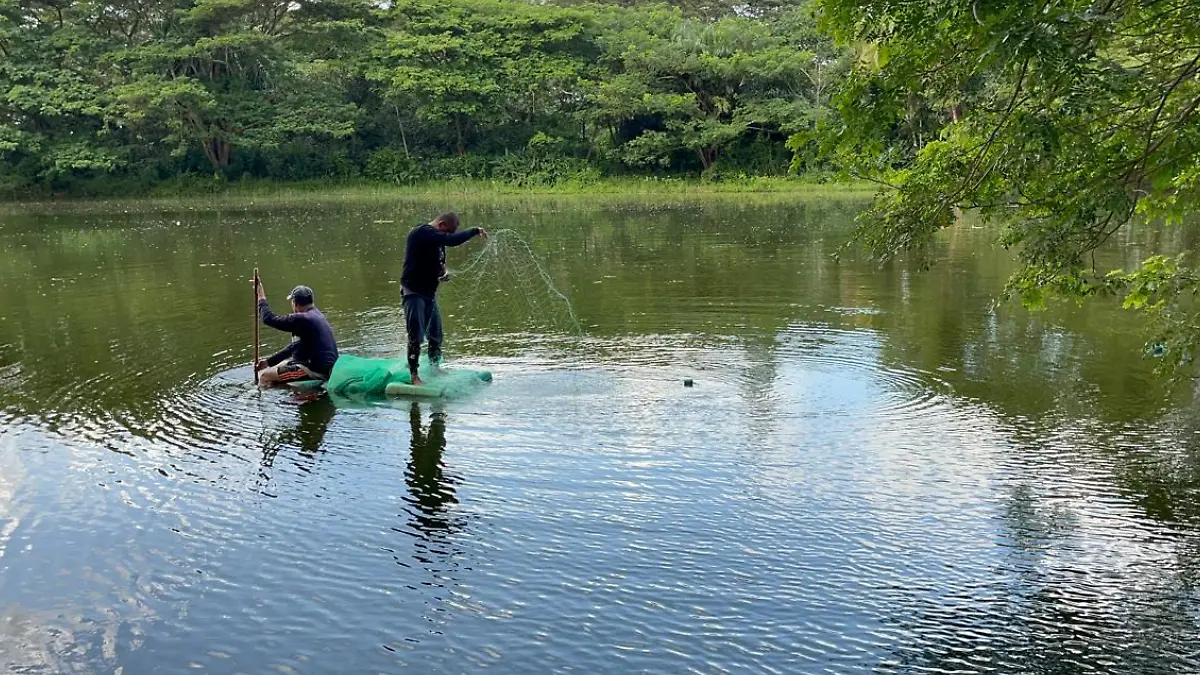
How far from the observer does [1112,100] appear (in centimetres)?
564

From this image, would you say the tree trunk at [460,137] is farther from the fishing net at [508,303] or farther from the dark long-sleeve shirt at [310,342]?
the dark long-sleeve shirt at [310,342]

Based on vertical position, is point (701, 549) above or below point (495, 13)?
below

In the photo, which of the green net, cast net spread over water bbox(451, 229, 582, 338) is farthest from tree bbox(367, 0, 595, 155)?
the green net

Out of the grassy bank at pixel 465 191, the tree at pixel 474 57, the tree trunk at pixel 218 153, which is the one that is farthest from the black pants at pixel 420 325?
the tree trunk at pixel 218 153

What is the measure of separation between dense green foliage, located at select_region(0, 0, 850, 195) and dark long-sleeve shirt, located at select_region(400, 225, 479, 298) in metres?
37.8

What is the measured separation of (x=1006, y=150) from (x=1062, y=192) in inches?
25.4

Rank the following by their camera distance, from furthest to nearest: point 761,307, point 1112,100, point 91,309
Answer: point 91,309, point 761,307, point 1112,100

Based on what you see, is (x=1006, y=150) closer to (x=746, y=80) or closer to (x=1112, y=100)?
(x=1112, y=100)

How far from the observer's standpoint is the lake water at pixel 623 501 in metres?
5.47

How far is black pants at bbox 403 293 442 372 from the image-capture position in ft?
34.8

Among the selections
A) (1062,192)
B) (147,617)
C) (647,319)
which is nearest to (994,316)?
(647,319)

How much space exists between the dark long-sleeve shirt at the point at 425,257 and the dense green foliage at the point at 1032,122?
16.8 ft

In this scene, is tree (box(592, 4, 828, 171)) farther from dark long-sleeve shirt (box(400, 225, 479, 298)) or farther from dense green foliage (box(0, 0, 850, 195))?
dark long-sleeve shirt (box(400, 225, 479, 298))

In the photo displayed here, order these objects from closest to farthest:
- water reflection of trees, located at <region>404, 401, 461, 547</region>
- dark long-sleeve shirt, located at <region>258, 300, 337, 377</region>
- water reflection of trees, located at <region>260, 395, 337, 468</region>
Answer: water reflection of trees, located at <region>404, 401, 461, 547</region> → water reflection of trees, located at <region>260, 395, 337, 468</region> → dark long-sleeve shirt, located at <region>258, 300, 337, 377</region>
